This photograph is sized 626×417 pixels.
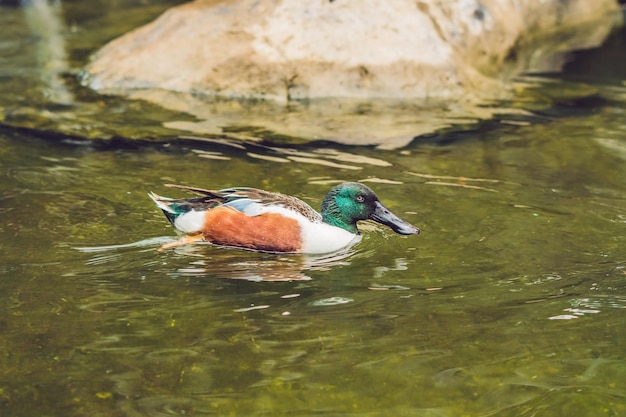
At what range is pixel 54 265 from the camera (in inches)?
252

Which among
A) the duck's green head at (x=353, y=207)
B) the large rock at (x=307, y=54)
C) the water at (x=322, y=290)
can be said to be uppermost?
the large rock at (x=307, y=54)

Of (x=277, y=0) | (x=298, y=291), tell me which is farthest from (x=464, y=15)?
(x=298, y=291)

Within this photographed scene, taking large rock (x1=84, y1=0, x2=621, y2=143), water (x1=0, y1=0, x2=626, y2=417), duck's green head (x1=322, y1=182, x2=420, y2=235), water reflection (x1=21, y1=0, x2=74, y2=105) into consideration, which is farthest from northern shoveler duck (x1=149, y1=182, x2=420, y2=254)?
water reflection (x1=21, y1=0, x2=74, y2=105)

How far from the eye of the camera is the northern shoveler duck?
6863mm

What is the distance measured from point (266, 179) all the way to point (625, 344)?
154 inches

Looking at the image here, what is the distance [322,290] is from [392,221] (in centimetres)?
106

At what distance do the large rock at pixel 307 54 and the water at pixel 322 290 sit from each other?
5.51 feet

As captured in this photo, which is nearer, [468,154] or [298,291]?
[298,291]

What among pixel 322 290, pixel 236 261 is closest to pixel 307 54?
pixel 236 261

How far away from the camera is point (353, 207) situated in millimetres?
7035

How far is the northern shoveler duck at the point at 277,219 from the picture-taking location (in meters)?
6.86

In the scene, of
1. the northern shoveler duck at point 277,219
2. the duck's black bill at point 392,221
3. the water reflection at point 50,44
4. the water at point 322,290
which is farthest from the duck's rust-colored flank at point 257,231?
the water reflection at point 50,44

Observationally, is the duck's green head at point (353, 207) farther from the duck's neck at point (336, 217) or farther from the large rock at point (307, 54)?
the large rock at point (307, 54)

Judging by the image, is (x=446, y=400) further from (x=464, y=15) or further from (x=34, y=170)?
(x=464, y=15)
